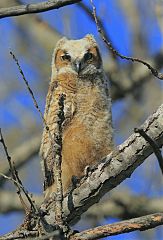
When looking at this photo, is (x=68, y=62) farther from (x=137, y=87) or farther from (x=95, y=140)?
(x=137, y=87)

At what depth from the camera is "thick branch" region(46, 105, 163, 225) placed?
3.47 meters

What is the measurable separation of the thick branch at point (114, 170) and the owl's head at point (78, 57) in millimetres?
1673

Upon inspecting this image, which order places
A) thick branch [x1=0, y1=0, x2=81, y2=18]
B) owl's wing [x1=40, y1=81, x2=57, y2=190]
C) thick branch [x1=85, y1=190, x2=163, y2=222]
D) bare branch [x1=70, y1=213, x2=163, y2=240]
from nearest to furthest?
1. bare branch [x1=70, y1=213, x2=163, y2=240]
2. thick branch [x1=0, y1=0, x2=81, y2=18]
3. owl's wing [x1=40, y1=81, x2=57, y2=190]
4. thick branch [x1=85, y1=190, x2=163, y2=222]

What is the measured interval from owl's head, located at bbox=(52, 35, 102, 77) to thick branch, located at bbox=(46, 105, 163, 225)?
5.49 ft

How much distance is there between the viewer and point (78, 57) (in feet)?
18.5

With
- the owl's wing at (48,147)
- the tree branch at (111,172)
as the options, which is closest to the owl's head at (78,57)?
the owl's wing at (48,147)

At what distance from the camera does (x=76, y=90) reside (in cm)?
520

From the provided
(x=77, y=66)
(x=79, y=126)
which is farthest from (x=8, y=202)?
(x=79, y=126)

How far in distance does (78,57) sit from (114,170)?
208cm

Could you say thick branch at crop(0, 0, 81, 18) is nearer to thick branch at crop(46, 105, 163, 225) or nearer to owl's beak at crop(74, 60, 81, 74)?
thick branch at crop(46, 105, 163, 225)

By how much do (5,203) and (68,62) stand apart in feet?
12.2

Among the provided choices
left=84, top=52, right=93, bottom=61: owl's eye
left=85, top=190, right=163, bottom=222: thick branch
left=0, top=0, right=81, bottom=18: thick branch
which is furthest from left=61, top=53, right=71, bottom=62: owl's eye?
left=85, top=190, right=163, bottom=222: thick branch

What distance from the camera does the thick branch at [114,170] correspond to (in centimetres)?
347

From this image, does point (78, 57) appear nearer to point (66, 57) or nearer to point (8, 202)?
point (66, 57)
